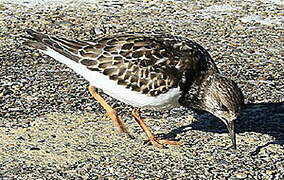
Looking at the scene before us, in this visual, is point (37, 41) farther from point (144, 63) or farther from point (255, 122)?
point (255, 122)

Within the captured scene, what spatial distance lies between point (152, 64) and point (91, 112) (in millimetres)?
1321

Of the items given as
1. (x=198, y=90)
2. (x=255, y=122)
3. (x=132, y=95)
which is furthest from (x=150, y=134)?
(x=255, y=122)

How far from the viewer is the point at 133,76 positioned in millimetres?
5836

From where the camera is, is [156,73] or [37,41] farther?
[37,41]

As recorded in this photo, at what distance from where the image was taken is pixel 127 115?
6.89 m

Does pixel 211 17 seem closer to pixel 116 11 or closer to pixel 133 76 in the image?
pixel 116 11

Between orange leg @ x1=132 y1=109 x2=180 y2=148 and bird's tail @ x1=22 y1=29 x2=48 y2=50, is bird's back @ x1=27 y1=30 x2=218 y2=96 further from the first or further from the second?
orange leg @ x1=132 y1=109 x2=180 y2=148

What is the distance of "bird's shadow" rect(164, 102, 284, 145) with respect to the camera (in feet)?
21.4

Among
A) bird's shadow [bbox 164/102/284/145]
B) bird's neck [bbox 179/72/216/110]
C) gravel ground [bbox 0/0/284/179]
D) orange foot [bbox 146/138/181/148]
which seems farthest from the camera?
bird's shadow [bbox 164/102/284/145]

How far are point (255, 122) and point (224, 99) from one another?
1.05 m

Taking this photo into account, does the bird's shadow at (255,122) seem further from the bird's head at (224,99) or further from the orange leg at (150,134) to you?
the bird's head at (224,99)

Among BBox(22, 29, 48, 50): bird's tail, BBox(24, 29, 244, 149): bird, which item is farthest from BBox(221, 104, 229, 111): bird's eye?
BBox(22, 29, 48, 50): bird's tail

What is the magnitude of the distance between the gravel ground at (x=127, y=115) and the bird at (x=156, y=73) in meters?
0.42

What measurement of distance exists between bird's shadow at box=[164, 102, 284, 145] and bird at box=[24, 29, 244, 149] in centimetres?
58
